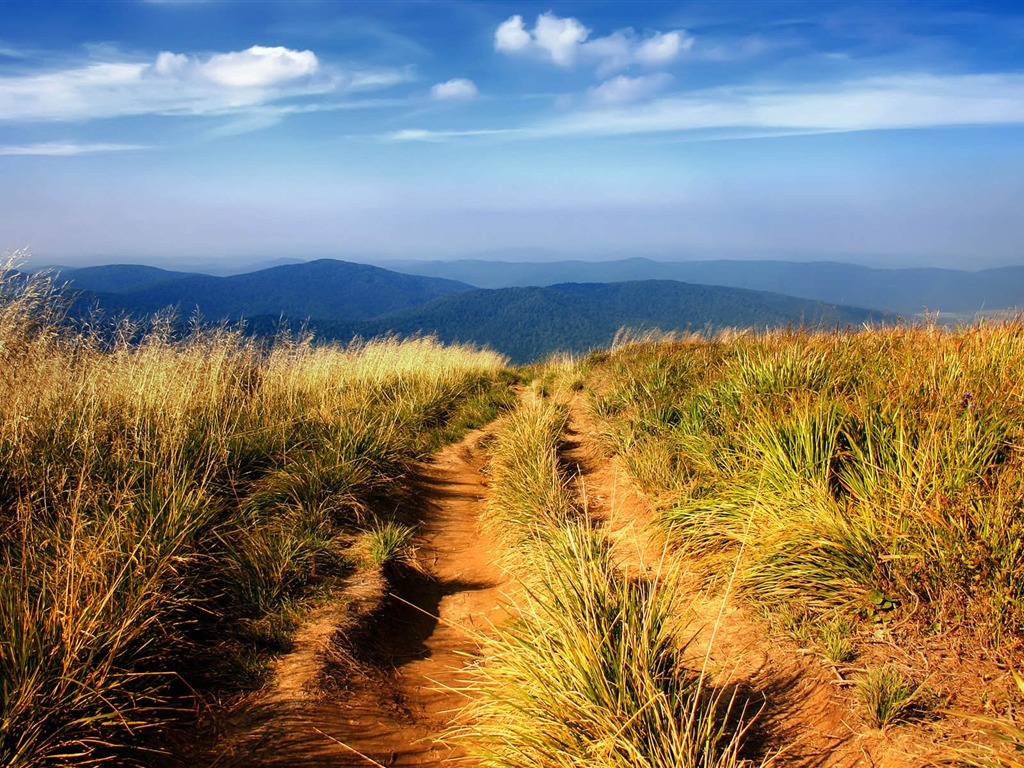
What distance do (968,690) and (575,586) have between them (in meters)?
1.72

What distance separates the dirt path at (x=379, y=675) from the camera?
2.92m

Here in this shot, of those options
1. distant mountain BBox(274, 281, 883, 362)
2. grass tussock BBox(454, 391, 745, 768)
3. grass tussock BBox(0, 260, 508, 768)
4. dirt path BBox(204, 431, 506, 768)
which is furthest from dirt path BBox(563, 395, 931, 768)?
distant mountain BBox(274, 281, 883, 362)

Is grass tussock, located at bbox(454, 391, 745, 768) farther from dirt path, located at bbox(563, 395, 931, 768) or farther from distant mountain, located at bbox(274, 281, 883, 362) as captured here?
distant mountain, located at bbox(274, 281, 883, 362)

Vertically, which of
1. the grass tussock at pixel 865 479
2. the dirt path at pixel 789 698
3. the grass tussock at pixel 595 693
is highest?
the grass tussock at pixel 865 479

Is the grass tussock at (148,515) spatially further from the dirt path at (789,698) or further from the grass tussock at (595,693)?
the dirt path at (789,698)

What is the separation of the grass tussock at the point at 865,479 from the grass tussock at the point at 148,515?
296cm

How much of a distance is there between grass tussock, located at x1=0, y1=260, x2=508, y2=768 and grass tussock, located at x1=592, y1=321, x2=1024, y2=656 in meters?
2.96

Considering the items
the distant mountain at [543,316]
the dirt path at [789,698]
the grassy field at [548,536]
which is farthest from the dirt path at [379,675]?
the distant mountain at [543,316]

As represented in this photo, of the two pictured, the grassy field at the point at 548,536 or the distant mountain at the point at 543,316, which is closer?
the grassy field at the point at 548,536

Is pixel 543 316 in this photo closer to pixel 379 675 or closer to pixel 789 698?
pixel 379 675

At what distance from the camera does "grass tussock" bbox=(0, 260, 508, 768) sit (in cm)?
262

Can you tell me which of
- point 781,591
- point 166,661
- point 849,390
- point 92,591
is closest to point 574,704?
point 781,591

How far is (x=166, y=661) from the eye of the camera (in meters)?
3.20

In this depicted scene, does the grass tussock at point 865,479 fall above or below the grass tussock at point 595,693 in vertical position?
above
